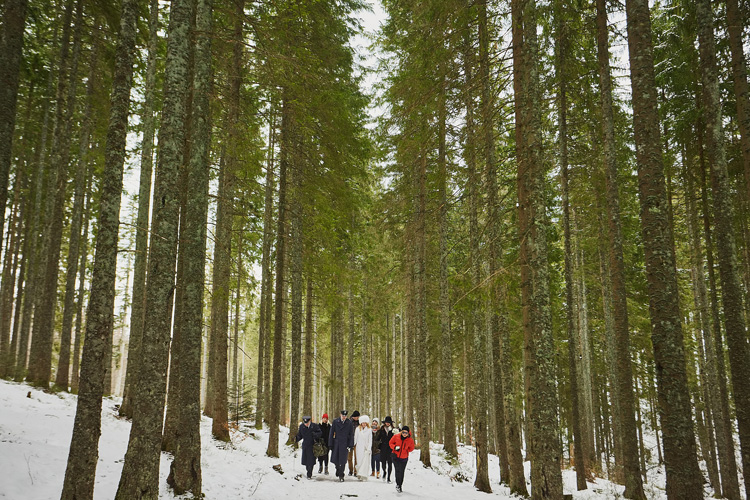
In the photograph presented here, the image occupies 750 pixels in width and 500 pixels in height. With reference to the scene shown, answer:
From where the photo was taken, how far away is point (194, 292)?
8.07 m

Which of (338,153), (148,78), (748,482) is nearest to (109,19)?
(148,78)

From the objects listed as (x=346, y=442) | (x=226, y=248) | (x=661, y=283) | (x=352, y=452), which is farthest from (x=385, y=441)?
(x=661, y=283)

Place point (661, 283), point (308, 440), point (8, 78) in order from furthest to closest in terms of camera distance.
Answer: point (308, 440)
point (8, 78)
point (661, 283)

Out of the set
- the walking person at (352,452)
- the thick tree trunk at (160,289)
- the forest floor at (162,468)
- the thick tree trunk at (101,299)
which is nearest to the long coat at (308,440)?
the forest floor at (162,468)

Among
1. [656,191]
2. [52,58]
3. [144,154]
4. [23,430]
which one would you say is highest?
[52,58]

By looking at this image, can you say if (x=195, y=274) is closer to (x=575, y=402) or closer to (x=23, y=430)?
(x=23, y=430)

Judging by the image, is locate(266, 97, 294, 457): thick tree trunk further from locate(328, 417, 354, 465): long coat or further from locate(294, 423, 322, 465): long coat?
locate(328, 417, 354, 465): long coat

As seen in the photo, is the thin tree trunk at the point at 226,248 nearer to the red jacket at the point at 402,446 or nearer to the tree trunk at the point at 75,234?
the tree trunk at the point at 75,234

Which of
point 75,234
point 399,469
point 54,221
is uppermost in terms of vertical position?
point 54,221

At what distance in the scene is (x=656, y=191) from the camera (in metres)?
6.75

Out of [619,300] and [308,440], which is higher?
[619,300]

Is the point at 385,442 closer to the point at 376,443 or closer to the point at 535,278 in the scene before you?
the point at 376,443

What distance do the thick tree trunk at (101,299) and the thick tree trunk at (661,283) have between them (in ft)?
26.6

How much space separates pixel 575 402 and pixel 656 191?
944 cm
